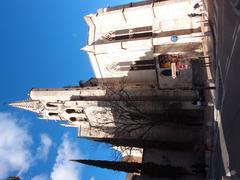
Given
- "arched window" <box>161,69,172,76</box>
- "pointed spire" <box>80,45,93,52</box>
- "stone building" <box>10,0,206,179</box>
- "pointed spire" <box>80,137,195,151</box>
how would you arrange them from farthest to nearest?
"pointed spire" <box>80,45,93,52</box>
"arched window" <box>161,69,172,76</box>
"stone building" <box>10,0,206,179</box>
"pointed spire" <box>80,137,195,151</box>

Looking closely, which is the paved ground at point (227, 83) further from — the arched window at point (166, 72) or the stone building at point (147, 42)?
the arched window at point (166, 72)

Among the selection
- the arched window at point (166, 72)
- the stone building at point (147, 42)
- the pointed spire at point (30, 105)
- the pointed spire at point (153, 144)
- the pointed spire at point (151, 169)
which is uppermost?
the stone building at point (147, 42)

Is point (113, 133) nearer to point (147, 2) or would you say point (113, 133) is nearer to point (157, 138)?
point (157, 138)

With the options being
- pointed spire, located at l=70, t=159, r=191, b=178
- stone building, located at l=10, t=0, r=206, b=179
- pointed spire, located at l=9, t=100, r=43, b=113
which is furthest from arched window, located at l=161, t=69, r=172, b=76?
pointed spire, located at l=9, t=100, r=43, b=113

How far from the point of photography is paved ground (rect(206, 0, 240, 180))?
16.3 meters

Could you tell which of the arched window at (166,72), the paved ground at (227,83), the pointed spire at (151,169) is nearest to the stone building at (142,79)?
the arched window at (166,72)

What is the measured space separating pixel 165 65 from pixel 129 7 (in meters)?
6.99

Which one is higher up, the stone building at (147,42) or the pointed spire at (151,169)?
the stone building at (147,42)

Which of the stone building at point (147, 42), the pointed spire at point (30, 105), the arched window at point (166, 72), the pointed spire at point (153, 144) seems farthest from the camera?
the pointed spire at point (30, 105)

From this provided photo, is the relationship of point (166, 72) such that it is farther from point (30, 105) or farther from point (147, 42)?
point (30, 105)

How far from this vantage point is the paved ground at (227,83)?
16297 millimetres

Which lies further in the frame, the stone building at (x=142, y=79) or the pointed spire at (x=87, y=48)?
the pointed spire at (x=87, y=48)

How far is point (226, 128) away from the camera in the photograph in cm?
1878

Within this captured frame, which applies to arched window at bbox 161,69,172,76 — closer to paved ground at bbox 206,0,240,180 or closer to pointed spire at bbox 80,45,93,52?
pointed spire at bbox 80,45,93,52
